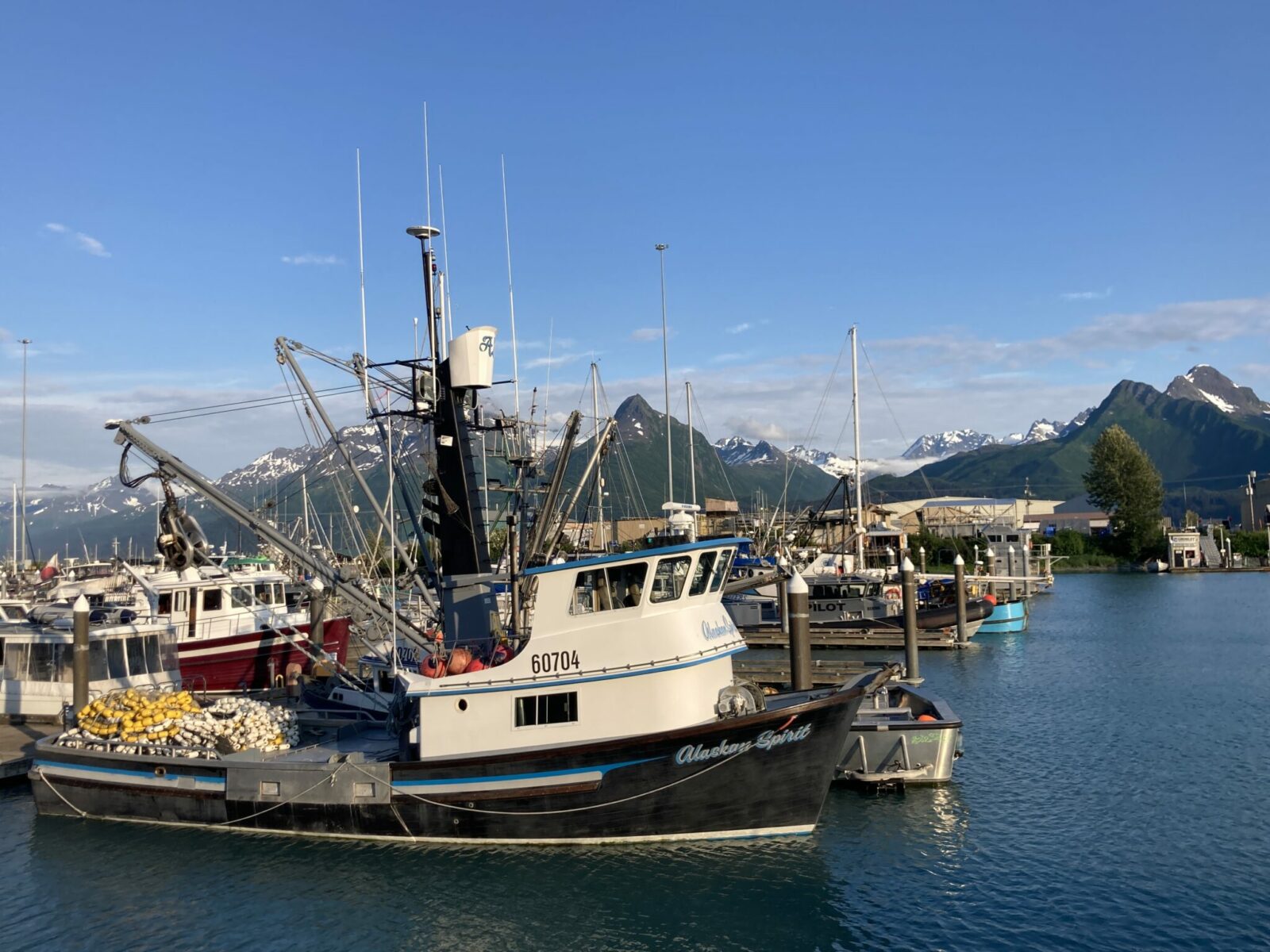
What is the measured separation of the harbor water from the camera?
14352 mm

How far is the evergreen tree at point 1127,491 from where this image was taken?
111625 mm

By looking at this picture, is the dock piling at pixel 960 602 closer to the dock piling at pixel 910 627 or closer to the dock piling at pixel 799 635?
the dock piling at pixel 910 627

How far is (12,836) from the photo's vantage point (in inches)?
759

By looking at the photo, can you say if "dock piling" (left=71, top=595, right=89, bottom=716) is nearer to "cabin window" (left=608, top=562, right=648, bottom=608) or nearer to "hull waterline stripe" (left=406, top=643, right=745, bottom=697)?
"hull waterline stripe" (left=406, top=643, right=745, bottom=697)

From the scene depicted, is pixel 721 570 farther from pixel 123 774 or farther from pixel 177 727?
pixel 123 774

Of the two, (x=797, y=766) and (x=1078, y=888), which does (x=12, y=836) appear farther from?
(x=1078, y=888)

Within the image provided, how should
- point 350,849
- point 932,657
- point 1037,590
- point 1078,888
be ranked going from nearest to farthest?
point 1078,888
point 350,849
point 932,657
point 1037,590

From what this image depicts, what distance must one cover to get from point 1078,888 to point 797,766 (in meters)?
4.88

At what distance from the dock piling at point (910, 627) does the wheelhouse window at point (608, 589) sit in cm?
1503

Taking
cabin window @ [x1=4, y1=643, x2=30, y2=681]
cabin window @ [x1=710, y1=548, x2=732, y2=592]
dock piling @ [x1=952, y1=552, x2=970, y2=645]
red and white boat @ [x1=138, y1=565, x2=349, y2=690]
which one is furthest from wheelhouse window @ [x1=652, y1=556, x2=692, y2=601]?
dock piling @ [x1=952, y1=552, x2=970, y2=645]

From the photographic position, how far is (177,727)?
64.6 feet

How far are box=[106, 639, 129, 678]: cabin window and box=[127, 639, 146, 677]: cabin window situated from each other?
199 millimetres

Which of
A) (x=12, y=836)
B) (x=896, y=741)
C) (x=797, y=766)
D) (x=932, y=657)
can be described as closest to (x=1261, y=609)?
(x=932, y=657)

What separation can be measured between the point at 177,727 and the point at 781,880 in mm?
12763
